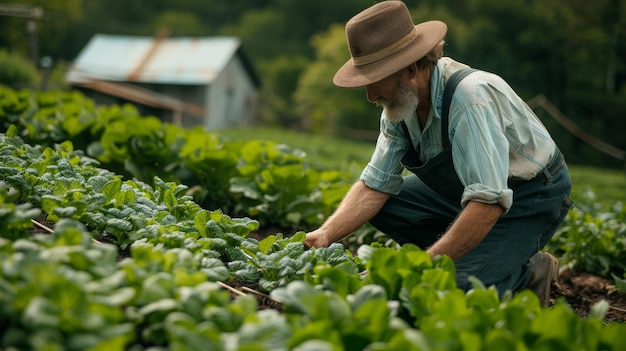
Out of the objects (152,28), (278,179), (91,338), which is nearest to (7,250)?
(91,338)

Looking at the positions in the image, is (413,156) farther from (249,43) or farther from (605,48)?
(249,43)

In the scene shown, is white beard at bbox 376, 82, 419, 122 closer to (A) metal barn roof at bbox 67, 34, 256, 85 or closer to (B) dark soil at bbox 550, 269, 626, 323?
(B) dark soil at bbox 550, 269, 626, 323

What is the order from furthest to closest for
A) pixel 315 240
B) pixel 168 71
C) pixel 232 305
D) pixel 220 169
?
pixel 168 71
pixel 220 169
pixel 315 240
pixel 232 305

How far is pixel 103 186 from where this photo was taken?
3.60 metres

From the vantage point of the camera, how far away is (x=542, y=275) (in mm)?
3900

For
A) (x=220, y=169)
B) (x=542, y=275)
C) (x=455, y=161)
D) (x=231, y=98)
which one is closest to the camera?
(x=455, y=161)

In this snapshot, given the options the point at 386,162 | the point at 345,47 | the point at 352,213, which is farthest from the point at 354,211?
the point at 345,47

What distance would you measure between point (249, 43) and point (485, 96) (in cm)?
6586

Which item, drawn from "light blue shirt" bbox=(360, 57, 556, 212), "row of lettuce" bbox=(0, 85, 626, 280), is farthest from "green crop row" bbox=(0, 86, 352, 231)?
"light blue shirt" bbox=(360, 57, 556, 212)

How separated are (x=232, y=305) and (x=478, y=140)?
1546mm

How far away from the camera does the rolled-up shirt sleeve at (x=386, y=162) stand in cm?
396

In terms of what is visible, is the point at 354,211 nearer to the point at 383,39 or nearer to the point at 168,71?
the point at 383,39

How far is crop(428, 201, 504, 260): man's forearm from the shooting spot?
3.22m

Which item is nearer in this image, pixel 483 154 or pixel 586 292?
pixel 483 154
